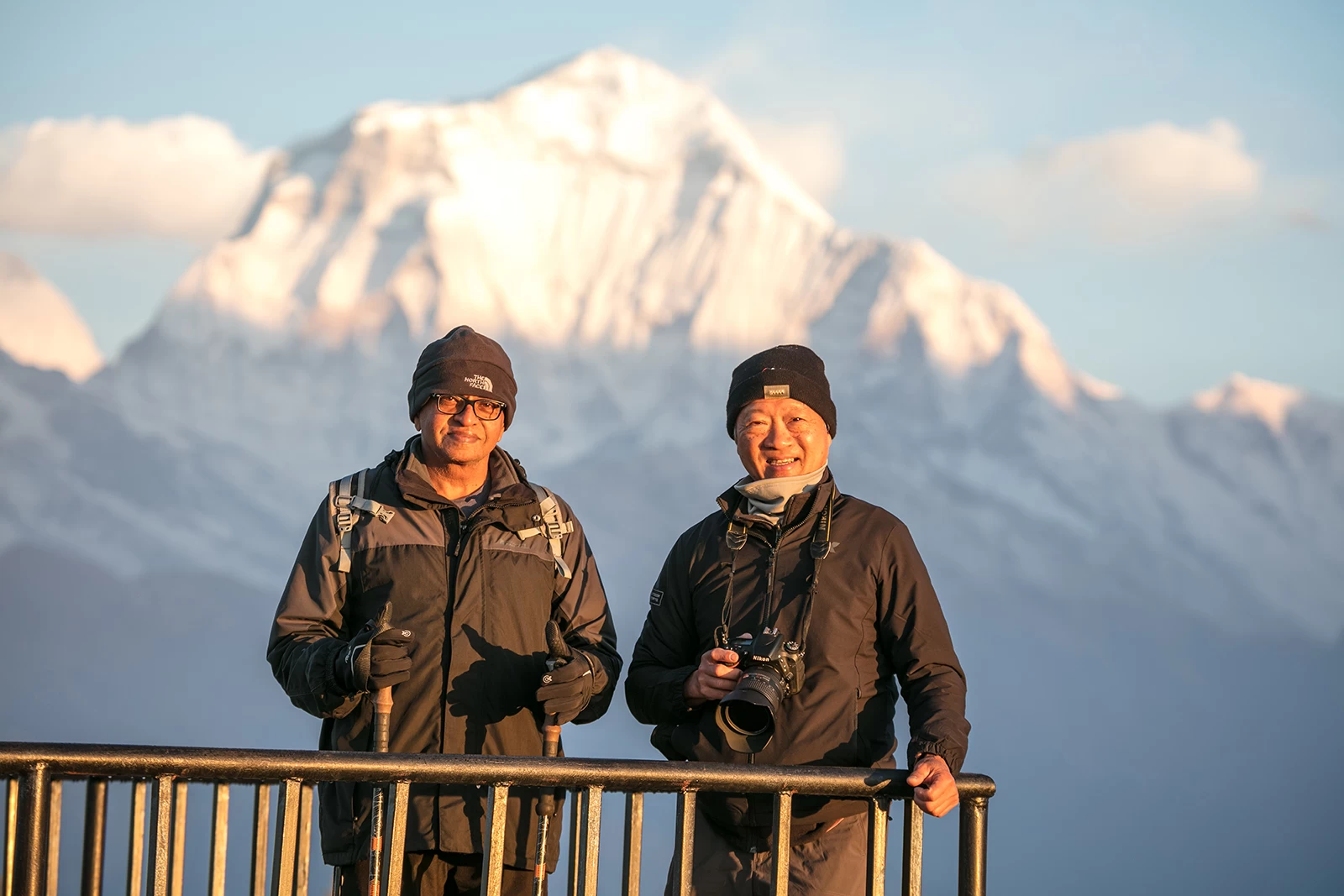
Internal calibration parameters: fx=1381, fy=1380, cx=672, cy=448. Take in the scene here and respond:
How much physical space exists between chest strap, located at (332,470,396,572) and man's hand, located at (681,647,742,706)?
2.31ft

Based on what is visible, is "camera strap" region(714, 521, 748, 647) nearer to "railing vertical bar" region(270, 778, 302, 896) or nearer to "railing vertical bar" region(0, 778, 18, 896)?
"railing vertical bar" region(270, 778, 302, 896)

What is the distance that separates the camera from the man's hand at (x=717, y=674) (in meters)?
2.39

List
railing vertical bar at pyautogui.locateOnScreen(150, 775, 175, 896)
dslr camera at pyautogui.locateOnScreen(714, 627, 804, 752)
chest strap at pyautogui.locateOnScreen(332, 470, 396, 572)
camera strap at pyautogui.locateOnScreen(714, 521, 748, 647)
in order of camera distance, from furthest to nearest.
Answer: chest strap at pyautogui.locateOnScreen(332, 470, 396, 572) < camera strap at pyautogui.locateOnScreen(714, 521, 748, 647) < dslr camera at pyautogui.locateOnScreen(714, 627, 804, 752) < railing vertical bar at pyautogui.locateOnScreen(150, 775, 175, 896)

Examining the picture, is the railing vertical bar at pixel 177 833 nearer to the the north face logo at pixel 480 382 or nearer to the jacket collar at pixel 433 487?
the jacket collar at pixel 433 487

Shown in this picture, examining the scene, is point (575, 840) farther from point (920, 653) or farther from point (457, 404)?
point (457, 404)

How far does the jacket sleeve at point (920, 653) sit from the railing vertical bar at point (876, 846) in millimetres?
94

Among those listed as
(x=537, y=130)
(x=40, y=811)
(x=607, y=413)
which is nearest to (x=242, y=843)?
(x=607, y=413)

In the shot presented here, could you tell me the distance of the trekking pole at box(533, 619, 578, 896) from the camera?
241cm

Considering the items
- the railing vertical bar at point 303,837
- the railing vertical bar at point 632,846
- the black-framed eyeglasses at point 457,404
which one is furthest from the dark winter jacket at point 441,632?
the railing vertical bar at point 632,846

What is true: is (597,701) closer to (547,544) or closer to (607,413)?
(547,544)

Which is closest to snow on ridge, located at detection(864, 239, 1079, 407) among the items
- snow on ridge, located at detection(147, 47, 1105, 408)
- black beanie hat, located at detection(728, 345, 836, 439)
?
snow on ridge, located at detection(147, 47, 1105, 408)

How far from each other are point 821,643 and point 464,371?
88cm

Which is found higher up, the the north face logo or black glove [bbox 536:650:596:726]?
the the north face logo

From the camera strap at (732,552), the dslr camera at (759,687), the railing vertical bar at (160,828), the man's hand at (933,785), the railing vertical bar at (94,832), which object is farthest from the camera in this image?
the camera strap at (732,552)
